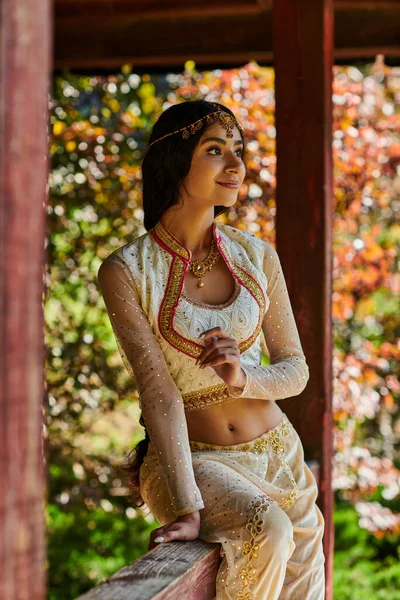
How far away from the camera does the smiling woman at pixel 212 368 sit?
7.29ft

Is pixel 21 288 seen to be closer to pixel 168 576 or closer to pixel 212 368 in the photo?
pixel 168 576

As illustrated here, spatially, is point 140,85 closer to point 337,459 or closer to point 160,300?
point 337,459

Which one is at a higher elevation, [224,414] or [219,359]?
[219,359]

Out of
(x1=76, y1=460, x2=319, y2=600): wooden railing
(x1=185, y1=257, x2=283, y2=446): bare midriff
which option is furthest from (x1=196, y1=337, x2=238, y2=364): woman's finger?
(x1=76, y1=460, x2=319, y2=600): wooden railing

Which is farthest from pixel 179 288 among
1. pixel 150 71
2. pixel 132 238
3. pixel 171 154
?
pixel 132 238

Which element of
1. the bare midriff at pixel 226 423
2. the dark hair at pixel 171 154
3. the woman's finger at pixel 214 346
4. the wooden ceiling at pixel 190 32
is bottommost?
the bare midriff at pixel 226 423

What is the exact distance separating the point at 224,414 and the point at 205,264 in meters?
0.42

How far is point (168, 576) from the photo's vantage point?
6.15ft

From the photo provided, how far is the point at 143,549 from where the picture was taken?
5.74 meters

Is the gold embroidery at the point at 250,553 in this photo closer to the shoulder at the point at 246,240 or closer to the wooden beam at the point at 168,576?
the wooden beam at the point at 168,576

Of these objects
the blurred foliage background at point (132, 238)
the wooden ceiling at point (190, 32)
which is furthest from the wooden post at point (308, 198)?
the blurred foliage background at point (132, 238)

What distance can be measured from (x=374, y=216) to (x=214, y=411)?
327 centimetres

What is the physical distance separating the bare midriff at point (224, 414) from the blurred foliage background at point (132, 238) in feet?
8.87

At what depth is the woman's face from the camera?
8.40ft
